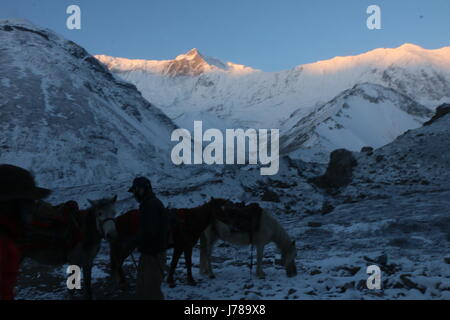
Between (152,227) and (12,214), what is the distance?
88.1 inches

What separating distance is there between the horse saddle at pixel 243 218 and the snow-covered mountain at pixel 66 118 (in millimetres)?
40627

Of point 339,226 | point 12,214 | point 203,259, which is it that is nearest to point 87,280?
point 203,259

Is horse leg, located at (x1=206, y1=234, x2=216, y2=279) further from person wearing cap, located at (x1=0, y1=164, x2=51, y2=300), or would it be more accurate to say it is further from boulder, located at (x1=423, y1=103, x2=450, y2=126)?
boulder, located at (x1=423, y1=103, x2=450, y2=126)

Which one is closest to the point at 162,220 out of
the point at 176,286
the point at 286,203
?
the point at 176,286

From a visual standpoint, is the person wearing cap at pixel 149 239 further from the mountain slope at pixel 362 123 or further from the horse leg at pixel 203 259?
the mountain slope at pixel 362 123

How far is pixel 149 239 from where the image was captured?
571cm

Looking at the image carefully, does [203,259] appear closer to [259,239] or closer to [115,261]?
[259,239]

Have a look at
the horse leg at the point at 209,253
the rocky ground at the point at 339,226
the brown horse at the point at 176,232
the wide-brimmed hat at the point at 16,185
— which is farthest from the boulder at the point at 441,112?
the wide-brimmed hat at the point at 16,185

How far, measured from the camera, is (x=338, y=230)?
1738 centimetres

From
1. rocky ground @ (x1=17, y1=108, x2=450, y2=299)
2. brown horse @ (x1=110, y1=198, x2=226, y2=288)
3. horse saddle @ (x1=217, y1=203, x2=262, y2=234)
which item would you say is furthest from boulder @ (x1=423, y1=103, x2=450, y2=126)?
brown horse @ (x1=110, y1=198, x2=226, y2=288)

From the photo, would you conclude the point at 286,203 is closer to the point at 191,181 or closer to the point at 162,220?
the point at 191,181

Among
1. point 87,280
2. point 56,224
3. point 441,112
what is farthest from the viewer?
point 441,112

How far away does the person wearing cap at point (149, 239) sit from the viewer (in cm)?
562

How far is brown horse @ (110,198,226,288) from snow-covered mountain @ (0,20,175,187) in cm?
4028
